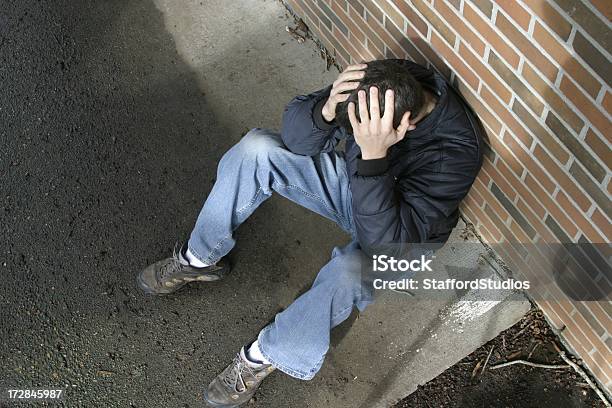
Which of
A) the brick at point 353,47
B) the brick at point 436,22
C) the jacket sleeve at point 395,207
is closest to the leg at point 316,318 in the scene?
the jacket sleeve at point 395,207

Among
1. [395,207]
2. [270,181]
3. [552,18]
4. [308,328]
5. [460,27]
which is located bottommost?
[308,328]

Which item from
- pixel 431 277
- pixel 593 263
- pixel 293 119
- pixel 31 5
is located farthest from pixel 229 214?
pixel 31 5

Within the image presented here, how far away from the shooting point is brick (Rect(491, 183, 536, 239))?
268 cm

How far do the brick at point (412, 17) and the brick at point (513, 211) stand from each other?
699 mm

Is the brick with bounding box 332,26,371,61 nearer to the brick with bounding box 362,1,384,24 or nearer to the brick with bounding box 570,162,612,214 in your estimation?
the brick with bounding box 362,1,384,24

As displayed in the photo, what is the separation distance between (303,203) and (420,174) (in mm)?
605

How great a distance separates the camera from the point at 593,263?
2.37 m

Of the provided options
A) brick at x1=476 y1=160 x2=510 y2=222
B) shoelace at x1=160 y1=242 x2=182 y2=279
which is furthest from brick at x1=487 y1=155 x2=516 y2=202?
shoelace at x1=160 y1=242 x2=182 y2=279

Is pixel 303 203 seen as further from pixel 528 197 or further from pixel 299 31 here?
pixel 299 31

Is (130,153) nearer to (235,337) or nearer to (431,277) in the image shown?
(235,337)

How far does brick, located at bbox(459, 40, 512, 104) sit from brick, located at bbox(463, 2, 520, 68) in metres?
0.11

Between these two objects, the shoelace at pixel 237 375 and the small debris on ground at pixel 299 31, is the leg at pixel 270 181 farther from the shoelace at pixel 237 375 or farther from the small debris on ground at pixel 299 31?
the small debris on ground at pixel 299 31

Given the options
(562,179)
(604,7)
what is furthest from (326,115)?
(604,7)

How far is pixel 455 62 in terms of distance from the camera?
250cm
